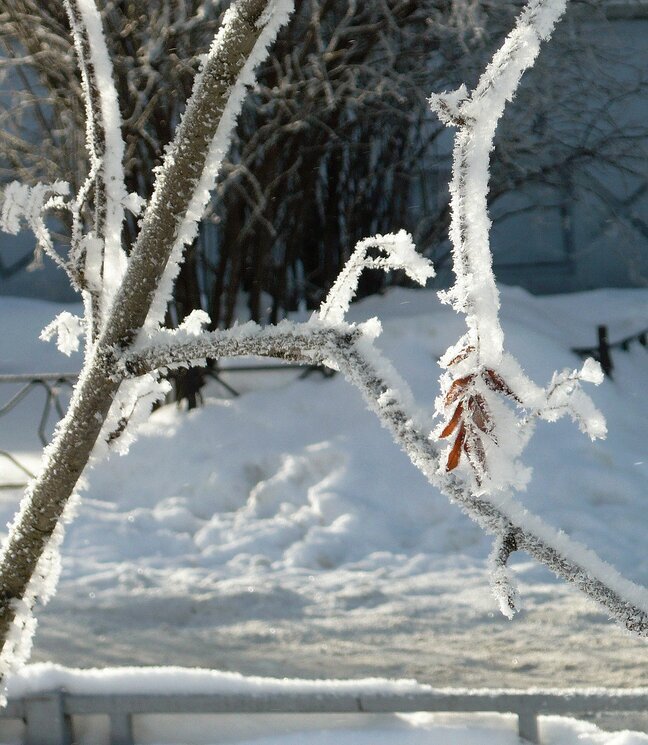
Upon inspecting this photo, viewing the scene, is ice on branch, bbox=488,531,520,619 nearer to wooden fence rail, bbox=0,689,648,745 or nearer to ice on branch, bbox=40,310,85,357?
ice on branch, bbox=40,310,85,357

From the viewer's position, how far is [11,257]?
13.7 m

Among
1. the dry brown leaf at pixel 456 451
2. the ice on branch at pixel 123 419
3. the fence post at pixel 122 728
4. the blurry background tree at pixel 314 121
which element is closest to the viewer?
the dry brown leaf at pixel 456 451

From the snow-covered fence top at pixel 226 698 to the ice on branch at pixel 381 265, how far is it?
5.91ft

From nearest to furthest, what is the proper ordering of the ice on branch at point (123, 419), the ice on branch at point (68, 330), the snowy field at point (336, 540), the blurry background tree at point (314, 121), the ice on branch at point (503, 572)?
the ice on branch at point (503, 572) < the ice on branch at point (123, 419) < the ice on branch at point (68, 330) < the snowy field at point (336, 540) < the blurry background tree at point (314, 121)

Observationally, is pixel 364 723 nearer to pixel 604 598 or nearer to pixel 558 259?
pixel 604 598

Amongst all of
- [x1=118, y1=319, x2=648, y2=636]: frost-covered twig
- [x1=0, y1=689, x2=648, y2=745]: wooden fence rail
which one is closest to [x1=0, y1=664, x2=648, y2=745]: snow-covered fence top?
[x1=0, y1=689, x2=648, y2=745]: wooden fence rail

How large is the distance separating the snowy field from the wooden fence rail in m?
0.09

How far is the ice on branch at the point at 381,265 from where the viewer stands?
126 centimetres

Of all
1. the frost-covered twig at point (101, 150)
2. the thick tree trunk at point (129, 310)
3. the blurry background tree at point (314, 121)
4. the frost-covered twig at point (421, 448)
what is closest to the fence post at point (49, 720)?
the thick tree trunk at point (129, 310)

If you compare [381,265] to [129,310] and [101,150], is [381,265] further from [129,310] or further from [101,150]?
[101,150]

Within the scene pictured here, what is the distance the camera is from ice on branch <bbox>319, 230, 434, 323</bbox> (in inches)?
49.7

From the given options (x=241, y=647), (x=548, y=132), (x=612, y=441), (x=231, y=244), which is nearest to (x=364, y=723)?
(x=241, y=647)

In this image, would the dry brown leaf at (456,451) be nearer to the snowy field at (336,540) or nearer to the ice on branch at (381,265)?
the ice on branch at (381,265)

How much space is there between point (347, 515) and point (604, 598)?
18.0 feet
